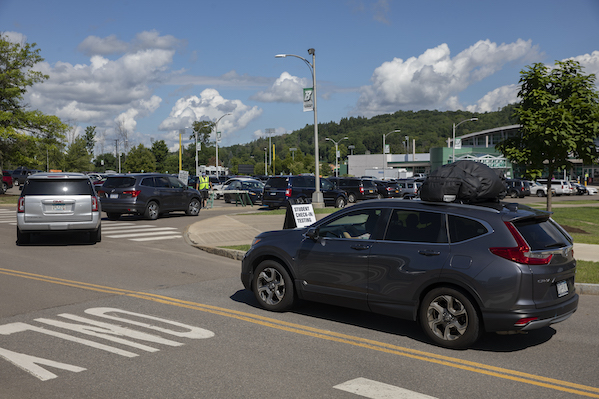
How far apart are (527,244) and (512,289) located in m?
0.51

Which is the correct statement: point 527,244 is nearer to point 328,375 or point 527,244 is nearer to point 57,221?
point 328,375

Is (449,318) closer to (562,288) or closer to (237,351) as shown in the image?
(562,288)

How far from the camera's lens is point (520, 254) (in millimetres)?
5516

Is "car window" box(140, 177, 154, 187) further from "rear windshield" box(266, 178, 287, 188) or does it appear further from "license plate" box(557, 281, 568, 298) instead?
"license plate" box(557, 281, 568, 298)

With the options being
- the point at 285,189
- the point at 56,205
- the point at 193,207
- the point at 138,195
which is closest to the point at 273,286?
the point at 56,205

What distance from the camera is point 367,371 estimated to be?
16.9 feet

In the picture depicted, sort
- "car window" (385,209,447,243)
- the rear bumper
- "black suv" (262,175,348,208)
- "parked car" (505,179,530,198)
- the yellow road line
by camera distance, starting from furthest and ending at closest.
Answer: "parked car" (505,179,530,198)
"black suv" (262,175,348,208)
"car window" (385,209,447,243)
the rear bumper
the yellow road line

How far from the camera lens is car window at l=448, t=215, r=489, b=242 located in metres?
5.82

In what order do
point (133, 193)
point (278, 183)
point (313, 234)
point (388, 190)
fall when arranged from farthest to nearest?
point (388, 190)
point (278, 183)
point (133, 193)
point (313, 234)

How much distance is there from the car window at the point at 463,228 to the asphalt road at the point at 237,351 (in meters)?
1.25

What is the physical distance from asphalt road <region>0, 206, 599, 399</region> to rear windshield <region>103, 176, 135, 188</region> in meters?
12.2

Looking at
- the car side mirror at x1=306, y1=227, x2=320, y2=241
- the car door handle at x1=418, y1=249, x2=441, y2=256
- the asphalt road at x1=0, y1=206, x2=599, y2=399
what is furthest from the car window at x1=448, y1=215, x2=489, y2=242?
the car side mirror at x1=306, y1=227, x2=320, y2=241

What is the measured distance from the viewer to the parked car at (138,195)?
21047mm

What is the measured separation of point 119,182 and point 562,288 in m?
18.5
